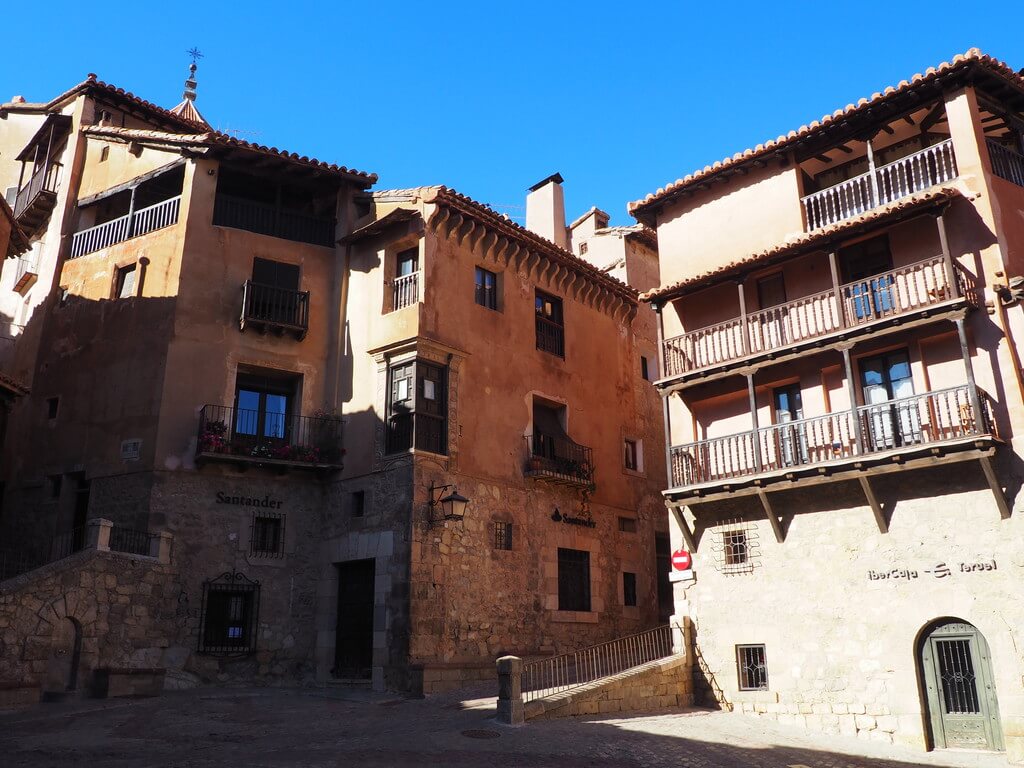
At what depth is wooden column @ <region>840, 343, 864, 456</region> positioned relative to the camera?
53.5 feet

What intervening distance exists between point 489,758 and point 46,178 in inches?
914

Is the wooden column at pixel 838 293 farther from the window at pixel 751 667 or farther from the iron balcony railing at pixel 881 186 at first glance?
the window at pixel 751 667

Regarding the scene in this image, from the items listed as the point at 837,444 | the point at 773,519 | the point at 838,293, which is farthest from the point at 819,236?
the point at 773,519

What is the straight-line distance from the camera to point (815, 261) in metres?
19.1

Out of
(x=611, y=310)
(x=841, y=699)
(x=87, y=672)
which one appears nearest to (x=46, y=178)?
(x=87, y=672)

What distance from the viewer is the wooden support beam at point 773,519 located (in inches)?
698

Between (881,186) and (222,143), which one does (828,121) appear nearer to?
(881,186)

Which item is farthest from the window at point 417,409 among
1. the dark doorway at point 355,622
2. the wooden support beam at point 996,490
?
the wooden support beam at point 996,490

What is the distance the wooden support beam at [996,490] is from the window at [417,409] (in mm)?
11348

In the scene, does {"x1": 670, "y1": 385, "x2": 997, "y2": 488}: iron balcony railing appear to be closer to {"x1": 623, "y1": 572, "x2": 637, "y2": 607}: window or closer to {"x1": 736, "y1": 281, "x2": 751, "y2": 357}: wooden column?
{"x1": 736, "y1": 281, "x2": 751, "y2": 357}: wooden column

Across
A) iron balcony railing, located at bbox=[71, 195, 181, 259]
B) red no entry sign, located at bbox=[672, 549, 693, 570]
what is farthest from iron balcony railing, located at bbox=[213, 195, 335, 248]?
red no entry sign, located at bbox=[672, 549, 693, 570]

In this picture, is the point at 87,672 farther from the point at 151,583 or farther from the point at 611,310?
the point at 611,310

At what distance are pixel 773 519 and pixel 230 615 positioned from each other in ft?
41.2

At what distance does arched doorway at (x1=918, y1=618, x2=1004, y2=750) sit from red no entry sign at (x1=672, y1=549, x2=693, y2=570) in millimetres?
5160
